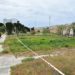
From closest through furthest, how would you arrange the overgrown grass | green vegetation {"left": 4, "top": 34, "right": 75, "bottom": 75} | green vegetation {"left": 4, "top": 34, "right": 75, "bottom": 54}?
green vegetation {"left": 4, "top": 34, "right": 75, "bottom": 75}, green vegetation {"left": 4, "top": 34, "right": 75, "bottom": 54}, the overgrown grass

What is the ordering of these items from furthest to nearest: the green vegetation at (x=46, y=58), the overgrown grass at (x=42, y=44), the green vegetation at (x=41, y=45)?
the overgrown grass at (x=42, y=44) < the green vegetation at (x=41, y=45) < the green vegetation at (x=46, y=58)

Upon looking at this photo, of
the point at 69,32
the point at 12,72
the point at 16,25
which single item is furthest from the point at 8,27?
the point at 12,72

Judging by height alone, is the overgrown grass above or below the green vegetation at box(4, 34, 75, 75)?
below

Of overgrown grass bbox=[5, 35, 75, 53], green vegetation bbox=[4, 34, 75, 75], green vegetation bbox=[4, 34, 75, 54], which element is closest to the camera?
green vegetation bbox=[4, 34, 75, 75]

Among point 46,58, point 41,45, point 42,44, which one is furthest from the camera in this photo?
point 42,44

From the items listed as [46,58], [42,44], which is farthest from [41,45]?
[46,58]

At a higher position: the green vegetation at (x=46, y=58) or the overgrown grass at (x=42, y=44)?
the green vegetation at (x=46, y=58)

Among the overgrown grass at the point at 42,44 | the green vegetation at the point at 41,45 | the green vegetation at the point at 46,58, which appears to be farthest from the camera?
the overgrown grass at the point at 42,44

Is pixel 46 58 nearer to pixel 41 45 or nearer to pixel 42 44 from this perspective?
pixel 41 45

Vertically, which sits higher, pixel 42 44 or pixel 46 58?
pixel 46 58

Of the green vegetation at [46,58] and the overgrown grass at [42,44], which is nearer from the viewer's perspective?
the green vegetation at [46,58]

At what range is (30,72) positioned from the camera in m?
13.4

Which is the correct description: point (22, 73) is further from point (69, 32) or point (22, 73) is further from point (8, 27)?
point (8, 27)

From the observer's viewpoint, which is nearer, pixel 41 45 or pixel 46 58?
pixel 46 58
